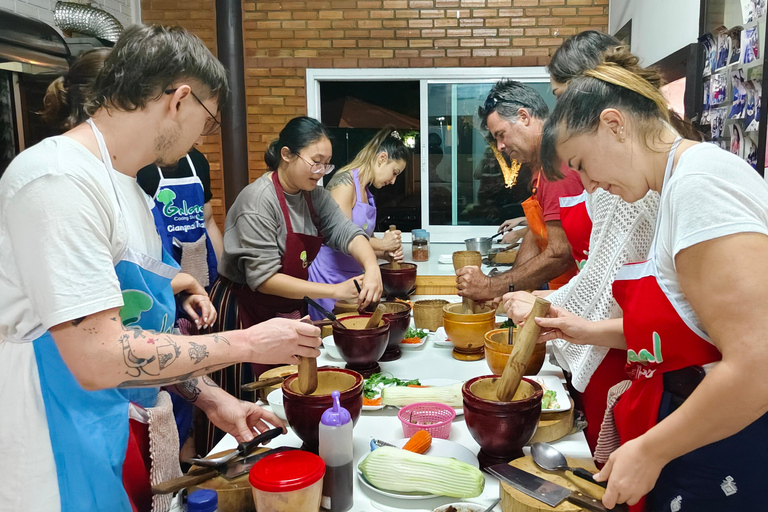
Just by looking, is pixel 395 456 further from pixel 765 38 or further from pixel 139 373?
pixel 765 38

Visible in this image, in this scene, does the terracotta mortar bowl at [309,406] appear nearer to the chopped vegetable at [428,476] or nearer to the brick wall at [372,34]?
the chopped vegetable at [428,476]

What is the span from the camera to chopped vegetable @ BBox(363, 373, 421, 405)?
1.61m

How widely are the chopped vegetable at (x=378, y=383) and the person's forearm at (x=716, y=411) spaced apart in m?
0.77

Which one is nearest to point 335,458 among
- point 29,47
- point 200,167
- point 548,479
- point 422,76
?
point 548,479

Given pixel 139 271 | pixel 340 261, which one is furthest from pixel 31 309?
pixel 340 261

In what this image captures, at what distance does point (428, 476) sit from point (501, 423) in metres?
0.19

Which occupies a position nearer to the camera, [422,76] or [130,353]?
[130,353]

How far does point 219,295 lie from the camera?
2.75 meters

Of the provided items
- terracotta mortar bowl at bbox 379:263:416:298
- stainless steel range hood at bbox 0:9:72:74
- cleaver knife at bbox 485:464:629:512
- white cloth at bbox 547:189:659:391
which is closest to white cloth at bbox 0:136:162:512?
cleaver knife at bbox 485:464:629:512

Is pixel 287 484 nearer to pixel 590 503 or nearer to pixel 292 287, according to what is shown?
pixel 590 503

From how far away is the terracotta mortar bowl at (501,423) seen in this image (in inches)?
46.9

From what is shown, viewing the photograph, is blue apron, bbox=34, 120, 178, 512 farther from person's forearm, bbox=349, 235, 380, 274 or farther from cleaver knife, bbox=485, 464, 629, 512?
person's forearm, bbox=349, 235, 380, 274

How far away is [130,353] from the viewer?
40.1 inches

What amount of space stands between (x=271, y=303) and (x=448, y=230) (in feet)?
11.2
